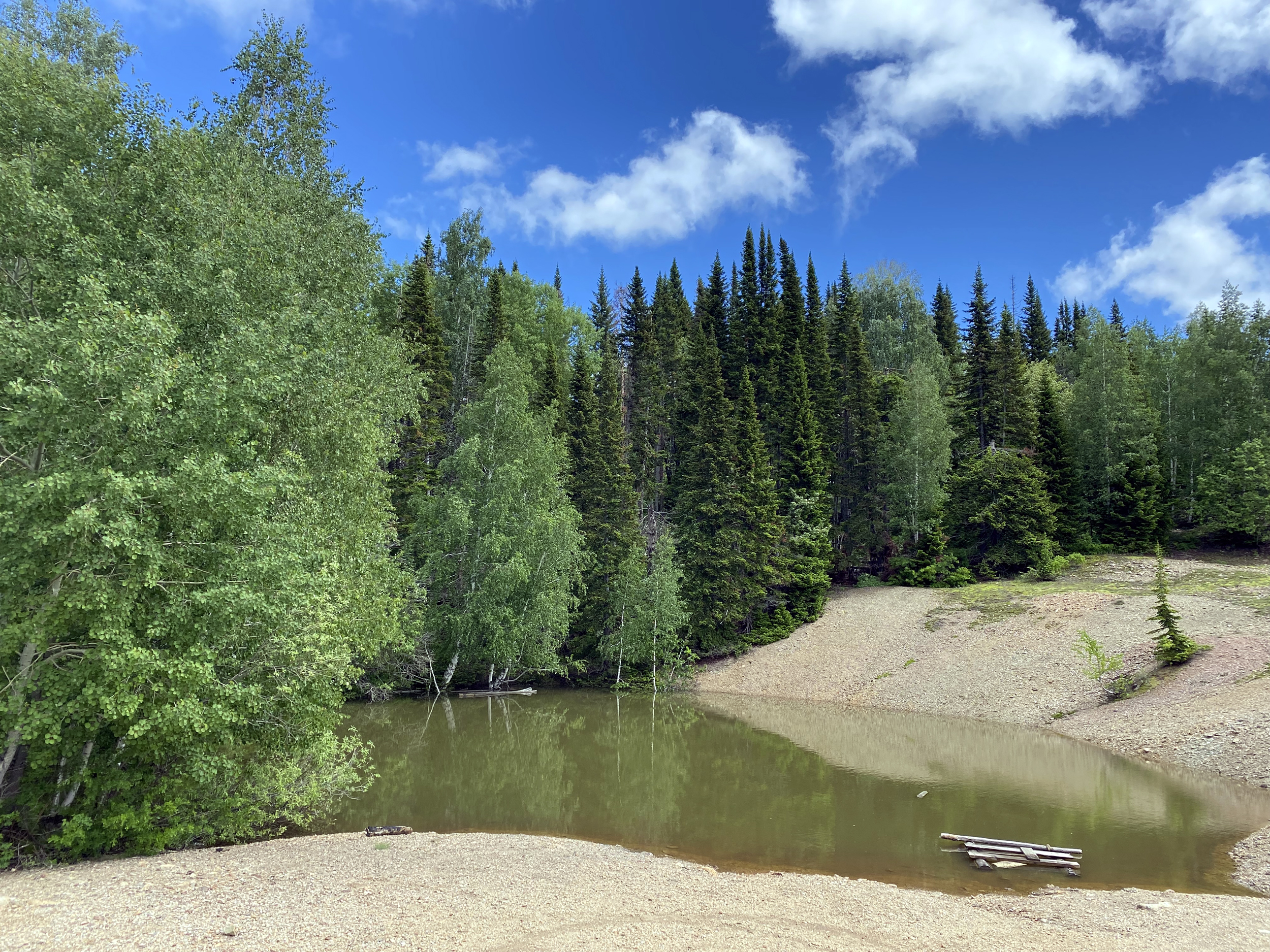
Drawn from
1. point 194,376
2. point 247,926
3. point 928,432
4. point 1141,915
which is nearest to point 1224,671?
point 1141,915

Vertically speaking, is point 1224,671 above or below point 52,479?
below

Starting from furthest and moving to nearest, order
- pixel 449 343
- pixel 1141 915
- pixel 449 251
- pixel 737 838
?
pixel 449 251 < pixel 449 343 < pixel 737 838 < pixel 1141 915

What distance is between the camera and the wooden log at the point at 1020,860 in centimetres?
1112

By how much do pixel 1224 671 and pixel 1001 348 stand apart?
89.0ft

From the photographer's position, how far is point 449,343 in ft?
142

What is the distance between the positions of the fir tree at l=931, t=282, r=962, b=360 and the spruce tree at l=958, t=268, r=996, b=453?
10563 mm

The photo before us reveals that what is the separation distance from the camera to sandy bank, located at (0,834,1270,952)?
7.06 metres

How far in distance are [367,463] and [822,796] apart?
43.4 feet

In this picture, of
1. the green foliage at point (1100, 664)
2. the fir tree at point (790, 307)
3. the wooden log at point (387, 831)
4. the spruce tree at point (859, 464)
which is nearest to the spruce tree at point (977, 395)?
the spruce tree at point (859, 464)

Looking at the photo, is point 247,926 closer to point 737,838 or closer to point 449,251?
point 737,838

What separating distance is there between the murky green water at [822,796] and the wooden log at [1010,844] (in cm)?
28

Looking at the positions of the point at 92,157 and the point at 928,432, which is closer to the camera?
the point at 92,157

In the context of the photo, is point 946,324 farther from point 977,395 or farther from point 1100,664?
point 1100,664

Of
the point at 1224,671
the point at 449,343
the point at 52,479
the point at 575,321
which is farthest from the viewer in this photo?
the point at 575,321
